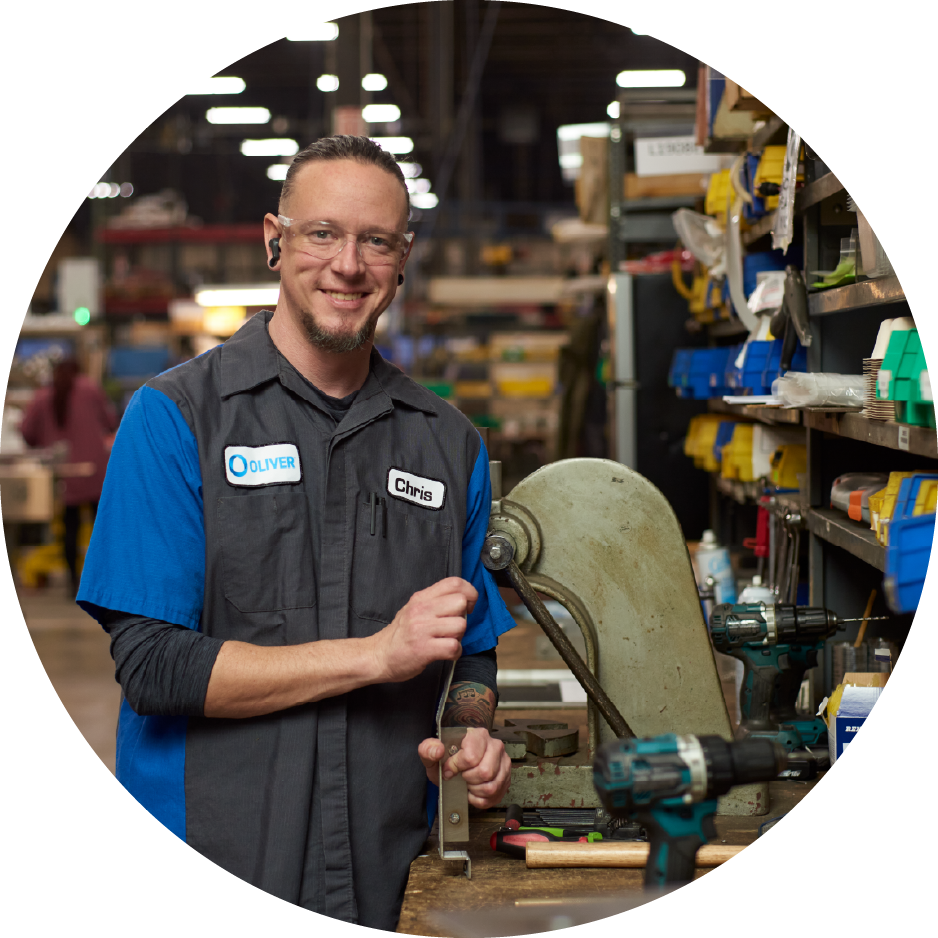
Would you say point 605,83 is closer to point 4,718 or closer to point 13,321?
point 13,321

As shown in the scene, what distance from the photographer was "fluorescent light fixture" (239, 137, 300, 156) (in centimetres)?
1666

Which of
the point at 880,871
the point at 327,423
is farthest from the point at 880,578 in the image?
the point at 327,423

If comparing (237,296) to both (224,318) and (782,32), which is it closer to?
(224,318)

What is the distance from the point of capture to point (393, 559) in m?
1.63

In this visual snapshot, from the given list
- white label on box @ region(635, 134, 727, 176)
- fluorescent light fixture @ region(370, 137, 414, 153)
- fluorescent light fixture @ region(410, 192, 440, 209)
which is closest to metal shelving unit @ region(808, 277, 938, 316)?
white label on box @ region(635, 134, 727, 176)

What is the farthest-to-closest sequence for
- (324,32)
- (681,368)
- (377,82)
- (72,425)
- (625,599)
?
1. (377,82)
2. (324,32)
3. (72,425)
4. (681,368)
5. (625,599)

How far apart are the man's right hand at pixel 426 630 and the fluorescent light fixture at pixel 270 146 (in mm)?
16055

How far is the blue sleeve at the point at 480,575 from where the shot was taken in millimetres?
1743

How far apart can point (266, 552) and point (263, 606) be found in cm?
8

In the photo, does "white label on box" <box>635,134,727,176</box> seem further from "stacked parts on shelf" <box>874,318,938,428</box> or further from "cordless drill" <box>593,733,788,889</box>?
"cordless drill" <box>593,733,788,889</box>

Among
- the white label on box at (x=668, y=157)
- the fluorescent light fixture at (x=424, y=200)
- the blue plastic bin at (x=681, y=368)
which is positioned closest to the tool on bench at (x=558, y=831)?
the blue plastic bin at (x=681, y=368)

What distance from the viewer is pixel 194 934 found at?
1225 mm

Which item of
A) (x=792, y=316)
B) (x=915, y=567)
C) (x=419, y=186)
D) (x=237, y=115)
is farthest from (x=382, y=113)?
(x=915, y=567)

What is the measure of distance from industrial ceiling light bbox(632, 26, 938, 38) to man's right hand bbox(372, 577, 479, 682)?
898 millimetres
